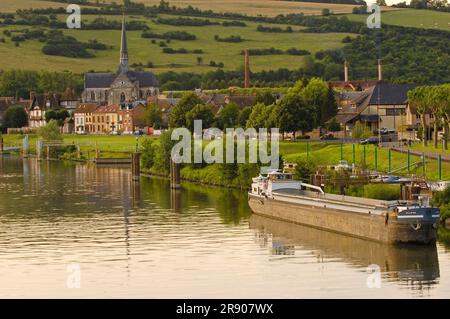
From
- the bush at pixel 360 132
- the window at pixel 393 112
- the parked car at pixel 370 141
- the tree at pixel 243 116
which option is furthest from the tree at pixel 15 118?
the parked car at pixel 370 141

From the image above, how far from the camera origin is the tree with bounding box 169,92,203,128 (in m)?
133

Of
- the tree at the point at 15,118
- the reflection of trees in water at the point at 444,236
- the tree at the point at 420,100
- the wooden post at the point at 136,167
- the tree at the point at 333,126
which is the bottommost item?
the tree at the point at 15,118

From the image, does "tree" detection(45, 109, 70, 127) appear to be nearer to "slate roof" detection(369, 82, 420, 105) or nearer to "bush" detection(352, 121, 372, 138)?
"slate roof" detection(369, 82, 420, 105)

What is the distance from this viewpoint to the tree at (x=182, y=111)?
133250mm

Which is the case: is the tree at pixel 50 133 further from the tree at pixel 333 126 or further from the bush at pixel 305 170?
the bush at pixel 305 170

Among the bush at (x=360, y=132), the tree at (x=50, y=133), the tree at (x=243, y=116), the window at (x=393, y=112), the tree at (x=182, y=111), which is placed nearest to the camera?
the bush at (x=360, y=132)

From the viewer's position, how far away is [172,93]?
638ft

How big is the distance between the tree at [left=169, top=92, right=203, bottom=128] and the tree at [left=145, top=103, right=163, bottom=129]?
Result: 20345 mm

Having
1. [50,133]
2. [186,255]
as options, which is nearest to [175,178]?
[186,255]

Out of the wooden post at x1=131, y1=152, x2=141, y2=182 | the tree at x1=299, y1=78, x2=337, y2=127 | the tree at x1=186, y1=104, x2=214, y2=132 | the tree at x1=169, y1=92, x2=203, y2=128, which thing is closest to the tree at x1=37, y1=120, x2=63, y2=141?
the tree at x1=169, y1=92, x2=203, y2=128

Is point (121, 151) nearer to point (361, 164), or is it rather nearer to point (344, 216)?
point (361, 164)

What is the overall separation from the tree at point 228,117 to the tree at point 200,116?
110 cm
